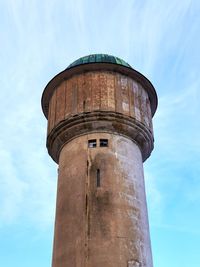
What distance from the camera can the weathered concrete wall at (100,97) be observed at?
1614 centimetres

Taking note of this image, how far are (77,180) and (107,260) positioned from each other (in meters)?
3.42

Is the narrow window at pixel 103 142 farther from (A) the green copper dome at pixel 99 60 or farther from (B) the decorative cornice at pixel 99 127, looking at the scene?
(A) the green copper dome at pixel 99 60

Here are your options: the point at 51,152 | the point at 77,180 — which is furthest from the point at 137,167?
the point at 51,152

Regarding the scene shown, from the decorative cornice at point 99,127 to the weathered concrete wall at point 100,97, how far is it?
251 millimetres

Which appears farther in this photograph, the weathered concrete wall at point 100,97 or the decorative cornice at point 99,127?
the weathered concrete wall at point 100,97

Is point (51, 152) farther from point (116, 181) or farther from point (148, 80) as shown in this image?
point (148, 80)

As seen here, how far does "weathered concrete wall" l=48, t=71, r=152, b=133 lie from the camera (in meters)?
16.1

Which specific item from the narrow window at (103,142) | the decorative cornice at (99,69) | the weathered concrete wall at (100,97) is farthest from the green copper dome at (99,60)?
the narrow window at (103,142)

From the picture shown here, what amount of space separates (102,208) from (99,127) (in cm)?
366

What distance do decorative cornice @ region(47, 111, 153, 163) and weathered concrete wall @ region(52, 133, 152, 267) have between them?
0.91ft

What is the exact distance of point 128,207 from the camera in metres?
14.2

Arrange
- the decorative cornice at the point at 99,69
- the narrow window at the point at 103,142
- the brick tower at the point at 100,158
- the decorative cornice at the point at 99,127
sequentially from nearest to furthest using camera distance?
the brick tower at the point at 100,158, the narrow window at the point at 103,142, the decorative cornice at the point at 99,127, the decorative cornice at the point at 99,69

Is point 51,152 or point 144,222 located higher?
point 51,152

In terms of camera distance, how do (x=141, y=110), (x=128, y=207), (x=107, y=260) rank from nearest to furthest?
(x=107, y=260) < (x=128, y=207) < (x=141, y=110)
